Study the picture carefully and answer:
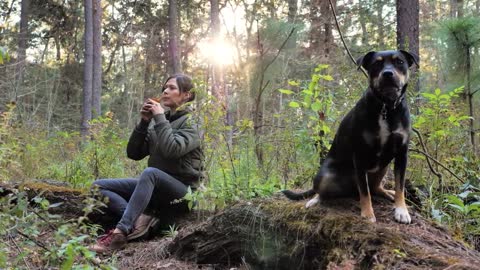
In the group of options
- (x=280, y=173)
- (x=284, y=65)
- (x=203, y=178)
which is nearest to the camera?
(x=203, y=178)

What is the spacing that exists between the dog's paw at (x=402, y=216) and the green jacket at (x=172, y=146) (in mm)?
2191

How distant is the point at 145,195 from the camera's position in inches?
169

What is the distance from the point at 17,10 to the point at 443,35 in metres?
20.5

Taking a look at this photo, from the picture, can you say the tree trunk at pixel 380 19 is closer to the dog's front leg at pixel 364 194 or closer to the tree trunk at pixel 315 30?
the tree trunk at pixel 315 30

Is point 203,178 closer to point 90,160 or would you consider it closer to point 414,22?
point 90,160

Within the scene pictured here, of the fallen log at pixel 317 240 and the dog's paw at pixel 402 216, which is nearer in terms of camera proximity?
the fallen log at pixel 317 240

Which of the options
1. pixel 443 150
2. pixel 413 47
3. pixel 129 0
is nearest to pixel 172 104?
pixel 443 150

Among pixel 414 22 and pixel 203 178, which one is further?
pixel 414 22

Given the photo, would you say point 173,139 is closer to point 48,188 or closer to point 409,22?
point 48,188

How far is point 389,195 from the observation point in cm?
333

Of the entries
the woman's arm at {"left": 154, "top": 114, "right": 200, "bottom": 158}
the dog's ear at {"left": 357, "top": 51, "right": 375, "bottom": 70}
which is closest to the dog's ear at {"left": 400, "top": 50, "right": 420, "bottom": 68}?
the dog's ear at {"left": 357, "top": 51, "right": 375, "bottom": 70}

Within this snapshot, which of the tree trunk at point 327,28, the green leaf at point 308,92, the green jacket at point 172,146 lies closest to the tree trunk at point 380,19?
the tree trunk at point 327,28

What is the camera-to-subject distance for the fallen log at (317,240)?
233 cm

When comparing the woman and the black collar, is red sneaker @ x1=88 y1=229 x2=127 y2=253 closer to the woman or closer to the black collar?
the woman
